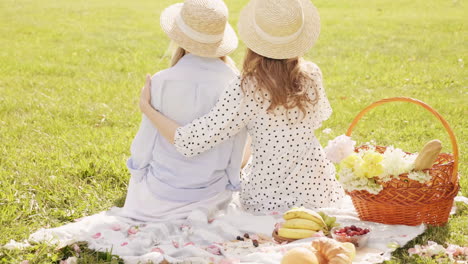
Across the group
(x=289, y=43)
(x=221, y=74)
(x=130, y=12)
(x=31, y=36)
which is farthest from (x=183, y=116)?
(x=130, y=12)

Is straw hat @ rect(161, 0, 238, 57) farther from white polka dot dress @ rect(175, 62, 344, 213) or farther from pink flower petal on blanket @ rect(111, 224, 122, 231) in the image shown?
pink flower petal on blanket @ rect(111, 224, 122, 231)

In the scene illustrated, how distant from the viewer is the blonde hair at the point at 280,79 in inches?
152

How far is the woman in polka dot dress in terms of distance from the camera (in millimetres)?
3844

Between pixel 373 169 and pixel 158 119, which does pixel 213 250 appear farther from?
pixel 373 169

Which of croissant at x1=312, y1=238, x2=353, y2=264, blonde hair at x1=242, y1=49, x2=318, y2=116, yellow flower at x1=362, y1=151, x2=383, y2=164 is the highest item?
blonde hair at x1=242, y1=49, x2=318, y2=116

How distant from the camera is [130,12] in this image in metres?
14.1

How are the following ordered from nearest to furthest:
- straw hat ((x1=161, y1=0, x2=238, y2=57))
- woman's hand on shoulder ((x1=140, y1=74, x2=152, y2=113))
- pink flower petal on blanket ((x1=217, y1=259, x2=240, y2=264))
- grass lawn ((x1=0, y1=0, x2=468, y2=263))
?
1. pink flower petal on blanket ((x1=217, y1=259, x2=240, y2=264))
2. straw hat ((x1=161, y1=0, x2=238, y2=57))
3. woman's hand on shoulder ((x1=140, y1=74, x2=152, y2=113))
4. grass lawn ((x1=0, y1=0, x2=468, y2=263))

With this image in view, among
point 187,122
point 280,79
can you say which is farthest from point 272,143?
point 187,122

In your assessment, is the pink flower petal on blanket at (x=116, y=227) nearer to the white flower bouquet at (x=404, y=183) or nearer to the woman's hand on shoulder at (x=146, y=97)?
the woman's hand on shoulder at (x=146, y=97)

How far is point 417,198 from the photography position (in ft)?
12.3

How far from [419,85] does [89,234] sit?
5.45 m

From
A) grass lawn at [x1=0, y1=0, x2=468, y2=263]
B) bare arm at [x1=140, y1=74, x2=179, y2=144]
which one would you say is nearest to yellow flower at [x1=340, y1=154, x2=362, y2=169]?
grass lawn at [x1=0, y1=0, x2=468, y2=263]

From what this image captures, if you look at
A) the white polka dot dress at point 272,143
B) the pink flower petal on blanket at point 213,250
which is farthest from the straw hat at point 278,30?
the pink flower petal on blanket at point 213,250

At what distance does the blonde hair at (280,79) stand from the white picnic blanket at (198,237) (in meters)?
0.73
